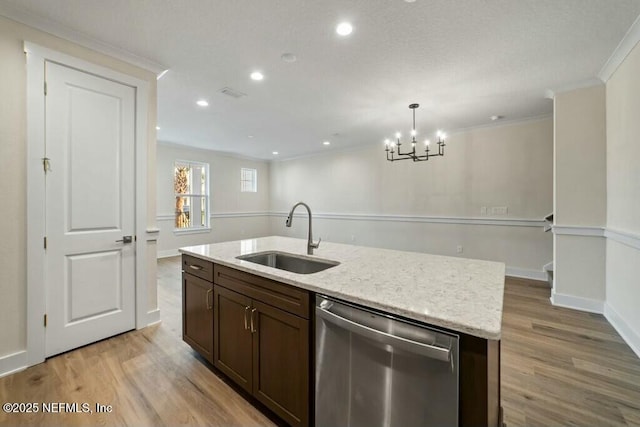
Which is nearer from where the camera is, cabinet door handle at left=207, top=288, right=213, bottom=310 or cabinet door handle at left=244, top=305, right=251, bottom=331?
cabinet door handle at left=244, top=305, right=251, bottom=331

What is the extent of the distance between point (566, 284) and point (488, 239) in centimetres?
157

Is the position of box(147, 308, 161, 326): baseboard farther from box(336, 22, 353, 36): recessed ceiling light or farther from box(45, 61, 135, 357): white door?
box(336, 22, 353, 36): recessed ceiling light

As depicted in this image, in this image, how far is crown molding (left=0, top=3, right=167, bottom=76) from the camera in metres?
1.96

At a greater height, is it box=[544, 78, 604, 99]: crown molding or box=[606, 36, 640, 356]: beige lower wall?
box=[544, 78, 604, 99]: crown molding

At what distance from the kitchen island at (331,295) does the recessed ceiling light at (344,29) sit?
1.77 meters

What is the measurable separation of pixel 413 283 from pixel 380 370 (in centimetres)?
44

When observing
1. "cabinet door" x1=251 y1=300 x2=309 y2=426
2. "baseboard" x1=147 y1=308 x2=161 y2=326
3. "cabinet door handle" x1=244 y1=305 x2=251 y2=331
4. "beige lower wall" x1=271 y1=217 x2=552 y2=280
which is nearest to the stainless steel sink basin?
"cabinet door handle" x1=244 y1=305 x2=251 y2=331

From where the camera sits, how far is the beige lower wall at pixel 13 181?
195cm

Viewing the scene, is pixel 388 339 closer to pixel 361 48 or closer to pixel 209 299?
pixel 209 299

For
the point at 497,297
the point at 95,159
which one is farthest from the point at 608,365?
the point at 95,159

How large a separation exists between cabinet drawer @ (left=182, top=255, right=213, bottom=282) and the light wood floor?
2.35 ft

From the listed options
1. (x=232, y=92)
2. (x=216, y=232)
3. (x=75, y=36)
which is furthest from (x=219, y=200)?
(x=75, y=36)

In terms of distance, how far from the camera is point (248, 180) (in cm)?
817

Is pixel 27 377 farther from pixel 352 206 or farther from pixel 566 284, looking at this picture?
pixel 352 206
